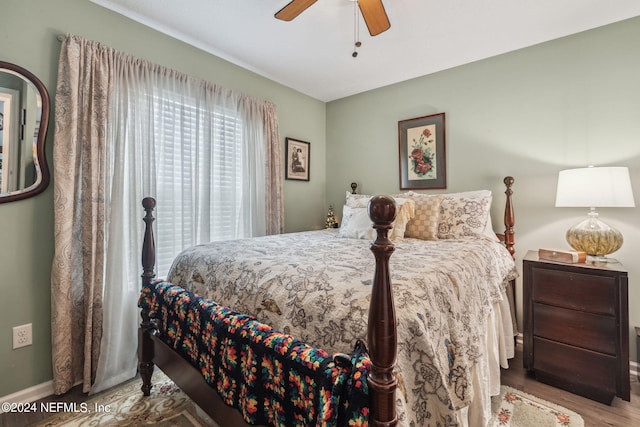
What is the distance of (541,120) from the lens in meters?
2.34

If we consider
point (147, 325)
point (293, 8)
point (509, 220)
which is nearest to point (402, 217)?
point (509, 220)

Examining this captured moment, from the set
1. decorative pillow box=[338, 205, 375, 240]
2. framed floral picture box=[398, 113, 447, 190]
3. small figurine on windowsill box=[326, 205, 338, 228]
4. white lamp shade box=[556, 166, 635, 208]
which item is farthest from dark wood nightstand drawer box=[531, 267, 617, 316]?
small figurine on windowsill box=[326, 205, 338, 228]

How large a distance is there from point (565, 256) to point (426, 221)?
0.89 meters

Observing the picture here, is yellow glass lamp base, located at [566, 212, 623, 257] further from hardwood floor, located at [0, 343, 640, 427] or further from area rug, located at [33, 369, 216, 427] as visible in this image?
area rug, located at [33, 369, 216, 427]

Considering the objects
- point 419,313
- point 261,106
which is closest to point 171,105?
point 261,106

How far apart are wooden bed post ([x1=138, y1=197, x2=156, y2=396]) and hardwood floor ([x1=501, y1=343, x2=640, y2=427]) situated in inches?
88.6

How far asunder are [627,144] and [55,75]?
3809 mm

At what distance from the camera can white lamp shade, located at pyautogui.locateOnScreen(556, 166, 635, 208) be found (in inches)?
68.8

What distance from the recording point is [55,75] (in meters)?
1.75

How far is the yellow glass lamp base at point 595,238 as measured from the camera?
186 centimetres

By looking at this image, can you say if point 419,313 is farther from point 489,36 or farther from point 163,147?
point 489,36

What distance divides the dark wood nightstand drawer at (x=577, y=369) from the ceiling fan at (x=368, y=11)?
2.27 m

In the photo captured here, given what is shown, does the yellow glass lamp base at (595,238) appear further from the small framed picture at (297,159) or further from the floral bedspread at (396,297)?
the small framed picture at (297,159)

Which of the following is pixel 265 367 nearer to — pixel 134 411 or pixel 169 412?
pixel 169 412
